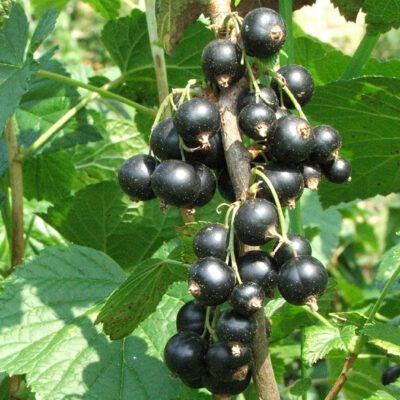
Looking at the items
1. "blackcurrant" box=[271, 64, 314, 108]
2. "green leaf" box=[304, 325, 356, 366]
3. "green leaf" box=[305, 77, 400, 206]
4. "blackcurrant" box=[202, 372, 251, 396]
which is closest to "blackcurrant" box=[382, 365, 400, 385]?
"green leaf" box=[304, 325, 356, 366]

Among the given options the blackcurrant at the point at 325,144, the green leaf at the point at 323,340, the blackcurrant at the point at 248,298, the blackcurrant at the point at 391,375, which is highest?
the blackcurrant at the point at 325,144

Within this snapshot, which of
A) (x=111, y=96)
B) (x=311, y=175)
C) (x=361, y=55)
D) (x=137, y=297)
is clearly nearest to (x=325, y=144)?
(x=311, y=175)

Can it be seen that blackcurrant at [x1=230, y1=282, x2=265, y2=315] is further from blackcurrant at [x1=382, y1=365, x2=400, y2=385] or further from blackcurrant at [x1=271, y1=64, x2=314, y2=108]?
blackcurrant at [x1=382, y1=365, x2=400, y2=385]

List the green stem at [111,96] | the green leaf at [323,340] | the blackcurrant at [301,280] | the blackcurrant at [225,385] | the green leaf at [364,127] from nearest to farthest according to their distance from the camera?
the blackcurrant at [301,280] → the blackcurrant at [225,385] → the green leaf at [323,340] → the green leaf at [364,127] → the green stem at [111,96]

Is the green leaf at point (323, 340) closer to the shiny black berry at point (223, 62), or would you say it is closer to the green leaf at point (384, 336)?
the green leaf at point (384, 336)

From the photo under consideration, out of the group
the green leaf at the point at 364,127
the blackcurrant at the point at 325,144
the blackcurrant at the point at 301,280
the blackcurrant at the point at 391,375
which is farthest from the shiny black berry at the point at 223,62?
the blackcurrant at the point at 391,375

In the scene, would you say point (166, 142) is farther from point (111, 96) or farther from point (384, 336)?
point (111, 96)
